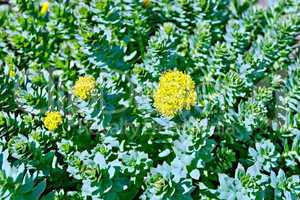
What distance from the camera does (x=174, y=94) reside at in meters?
1.80

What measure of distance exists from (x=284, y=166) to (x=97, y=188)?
2.81ft

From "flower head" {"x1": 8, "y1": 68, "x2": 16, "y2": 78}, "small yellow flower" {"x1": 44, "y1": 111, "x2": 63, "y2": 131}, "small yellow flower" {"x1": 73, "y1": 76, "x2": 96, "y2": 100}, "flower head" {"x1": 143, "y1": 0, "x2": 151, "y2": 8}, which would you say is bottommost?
"small yellow flower" {"x1": 44, "y1": 111, "x2": 63, "y2": 131}

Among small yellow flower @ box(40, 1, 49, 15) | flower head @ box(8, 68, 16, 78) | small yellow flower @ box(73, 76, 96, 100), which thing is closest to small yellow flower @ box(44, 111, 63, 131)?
small yellow flower @ box(73, 76, 96, 100)

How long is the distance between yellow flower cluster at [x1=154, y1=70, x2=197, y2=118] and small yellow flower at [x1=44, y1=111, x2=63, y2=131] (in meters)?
0.43

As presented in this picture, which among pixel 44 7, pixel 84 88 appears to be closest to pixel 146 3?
pixel 44 7

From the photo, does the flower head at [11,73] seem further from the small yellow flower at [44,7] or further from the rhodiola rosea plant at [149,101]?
the small yellow flower at [44,7]

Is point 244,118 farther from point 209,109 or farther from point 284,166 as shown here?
point 284,166

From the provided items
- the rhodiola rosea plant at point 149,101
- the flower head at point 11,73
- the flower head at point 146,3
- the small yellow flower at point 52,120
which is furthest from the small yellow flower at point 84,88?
the flower head at point 146,3

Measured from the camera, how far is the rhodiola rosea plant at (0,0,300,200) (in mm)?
1878

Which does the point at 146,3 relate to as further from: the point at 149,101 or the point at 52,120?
the point at 52,120

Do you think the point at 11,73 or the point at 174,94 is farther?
the point at 11,73

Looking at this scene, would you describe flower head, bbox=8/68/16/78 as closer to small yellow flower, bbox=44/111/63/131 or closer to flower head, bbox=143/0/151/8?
small yellow flower, bbox=44/111/63/131

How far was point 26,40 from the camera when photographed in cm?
247

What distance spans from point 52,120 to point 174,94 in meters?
0.53
